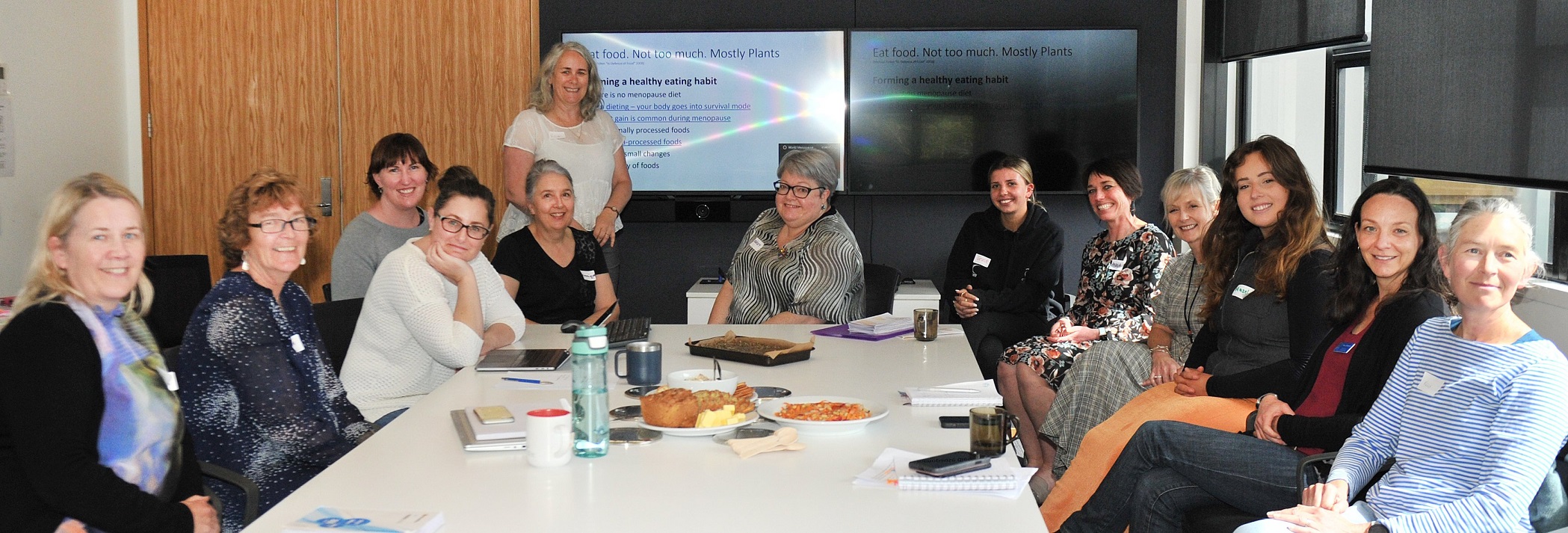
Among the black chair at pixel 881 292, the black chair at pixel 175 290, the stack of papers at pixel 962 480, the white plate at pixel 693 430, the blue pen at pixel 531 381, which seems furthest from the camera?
the black chair at pixel 175 290

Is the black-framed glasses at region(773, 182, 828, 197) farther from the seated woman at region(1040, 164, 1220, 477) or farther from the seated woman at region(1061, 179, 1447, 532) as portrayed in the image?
the seated woman at region(1061, 179, 1447, 532)

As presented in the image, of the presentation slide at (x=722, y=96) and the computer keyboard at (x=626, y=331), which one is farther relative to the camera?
the presentation slide at (x=722, y=96)

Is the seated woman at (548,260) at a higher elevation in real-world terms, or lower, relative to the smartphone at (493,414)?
higher

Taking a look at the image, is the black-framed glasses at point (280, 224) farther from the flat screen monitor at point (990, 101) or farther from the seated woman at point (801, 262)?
the flat screen monitor at point (990, 101)

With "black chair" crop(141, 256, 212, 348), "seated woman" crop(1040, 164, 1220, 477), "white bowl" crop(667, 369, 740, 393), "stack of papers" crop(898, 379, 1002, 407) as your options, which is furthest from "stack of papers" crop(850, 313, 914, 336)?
"black chair" crop(141, 256, 212, 348)

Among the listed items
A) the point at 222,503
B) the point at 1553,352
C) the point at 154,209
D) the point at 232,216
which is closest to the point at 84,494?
the point at 222,503

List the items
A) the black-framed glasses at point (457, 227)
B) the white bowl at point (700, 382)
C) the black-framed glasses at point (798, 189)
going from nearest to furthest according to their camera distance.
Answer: the white bowl at point (700, 382) → the black-framed glasses at point (457, 227) → the black-framed glasses at point (798, 189)

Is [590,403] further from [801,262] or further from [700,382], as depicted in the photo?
[801,262]

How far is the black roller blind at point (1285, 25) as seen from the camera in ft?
13.1

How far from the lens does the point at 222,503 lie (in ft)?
7.82

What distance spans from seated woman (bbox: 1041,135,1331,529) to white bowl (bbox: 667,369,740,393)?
38.8 inches

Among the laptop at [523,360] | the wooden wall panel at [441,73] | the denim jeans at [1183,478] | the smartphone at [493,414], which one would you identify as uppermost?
the wooden wall panel at [441,73]

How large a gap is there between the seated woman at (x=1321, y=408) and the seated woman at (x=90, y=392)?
6.29 feet

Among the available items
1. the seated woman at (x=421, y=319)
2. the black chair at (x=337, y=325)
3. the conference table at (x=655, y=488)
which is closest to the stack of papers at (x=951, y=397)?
the conference table at (x=655, y=488)
